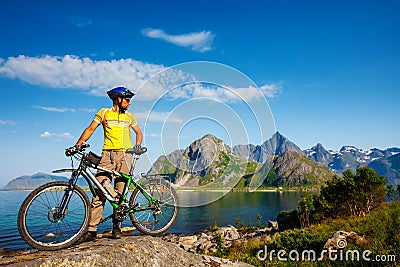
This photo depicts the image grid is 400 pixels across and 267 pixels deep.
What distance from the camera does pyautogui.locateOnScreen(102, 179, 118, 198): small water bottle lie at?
619cm

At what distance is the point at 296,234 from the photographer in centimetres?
1870

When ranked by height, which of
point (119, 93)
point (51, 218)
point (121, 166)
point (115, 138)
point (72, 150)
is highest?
point (119, 93)

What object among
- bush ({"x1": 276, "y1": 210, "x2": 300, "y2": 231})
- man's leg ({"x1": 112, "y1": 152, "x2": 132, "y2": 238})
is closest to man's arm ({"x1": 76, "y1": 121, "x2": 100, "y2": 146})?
man's leg ({"x1": 112, "y1": 152, "x2": 132, "y2": 238})

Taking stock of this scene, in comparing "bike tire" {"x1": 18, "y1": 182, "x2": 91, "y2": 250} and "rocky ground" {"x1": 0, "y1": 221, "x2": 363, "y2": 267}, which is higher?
"bike tire" {"x1": 18, "y1": 182, "x2": 91, "y2": 250}

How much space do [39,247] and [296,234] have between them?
16883 millimetres

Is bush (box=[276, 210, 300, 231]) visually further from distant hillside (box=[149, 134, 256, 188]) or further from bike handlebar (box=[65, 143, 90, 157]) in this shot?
bike handlebar (box=[65, 143, 90, 157])

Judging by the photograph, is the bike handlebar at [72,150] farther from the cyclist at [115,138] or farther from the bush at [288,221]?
the bush at [288,221]

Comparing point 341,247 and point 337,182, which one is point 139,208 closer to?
→ point 341,247

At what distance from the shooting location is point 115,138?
664 cm

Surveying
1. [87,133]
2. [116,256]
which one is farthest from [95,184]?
[116,256]

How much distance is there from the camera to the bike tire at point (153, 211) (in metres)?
6.64

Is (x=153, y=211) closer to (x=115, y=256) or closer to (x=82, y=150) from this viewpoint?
(x=82, y=150)

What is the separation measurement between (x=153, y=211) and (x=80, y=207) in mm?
1671
